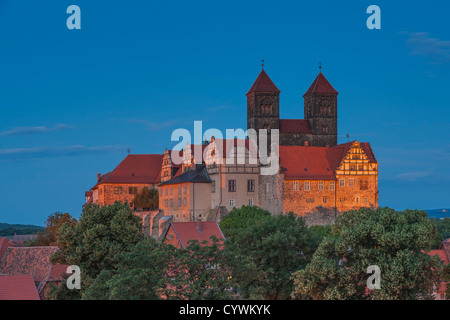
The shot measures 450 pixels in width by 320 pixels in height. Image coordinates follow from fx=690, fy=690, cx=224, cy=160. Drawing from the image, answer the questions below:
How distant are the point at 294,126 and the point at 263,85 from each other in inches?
250

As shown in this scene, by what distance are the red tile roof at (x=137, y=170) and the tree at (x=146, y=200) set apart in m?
2.40

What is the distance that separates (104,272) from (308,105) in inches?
2273

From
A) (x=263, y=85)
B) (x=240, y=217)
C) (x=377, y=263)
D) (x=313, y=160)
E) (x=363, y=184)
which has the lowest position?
(x=377, y=263)

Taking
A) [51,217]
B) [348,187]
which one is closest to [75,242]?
[348,187]


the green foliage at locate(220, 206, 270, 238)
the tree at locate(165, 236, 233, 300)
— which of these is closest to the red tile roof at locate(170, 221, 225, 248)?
the green foliage at locate(220, 206, 270, 238)

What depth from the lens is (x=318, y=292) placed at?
3098cm

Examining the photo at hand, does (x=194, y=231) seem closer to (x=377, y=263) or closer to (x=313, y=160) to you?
(x=313, y=160)

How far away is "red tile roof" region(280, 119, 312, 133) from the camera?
83.4 m

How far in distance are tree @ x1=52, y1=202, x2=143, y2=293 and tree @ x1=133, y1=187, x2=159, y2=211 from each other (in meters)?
40.8

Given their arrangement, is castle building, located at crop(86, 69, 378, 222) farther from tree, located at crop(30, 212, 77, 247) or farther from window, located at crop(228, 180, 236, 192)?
tree, located at crop(30, 212, 77, 247)

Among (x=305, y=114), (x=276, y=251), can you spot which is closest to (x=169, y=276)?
(x=276, y=251)

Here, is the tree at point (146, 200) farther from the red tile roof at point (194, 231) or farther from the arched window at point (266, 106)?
the red tile roof at point (194, 231)

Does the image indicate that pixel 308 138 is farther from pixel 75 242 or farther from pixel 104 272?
pixel 104 272

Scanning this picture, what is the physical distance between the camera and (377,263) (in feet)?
98.2
